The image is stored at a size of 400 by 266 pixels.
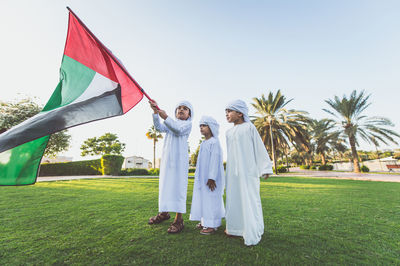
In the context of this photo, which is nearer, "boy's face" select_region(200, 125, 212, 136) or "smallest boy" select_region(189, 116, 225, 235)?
"smallest boy" select_region(189, 116, 225, 235)

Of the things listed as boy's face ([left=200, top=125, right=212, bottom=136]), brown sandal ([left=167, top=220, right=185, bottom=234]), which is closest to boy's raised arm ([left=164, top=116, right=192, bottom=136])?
boy's face ([left=200, top=125, right=212, bottom=136])

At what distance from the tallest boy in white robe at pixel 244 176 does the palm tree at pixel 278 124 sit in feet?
71.5

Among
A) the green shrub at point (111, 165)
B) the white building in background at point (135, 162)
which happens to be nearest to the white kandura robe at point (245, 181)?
the green shrub at point (111, 165)

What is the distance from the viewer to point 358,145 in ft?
72.4

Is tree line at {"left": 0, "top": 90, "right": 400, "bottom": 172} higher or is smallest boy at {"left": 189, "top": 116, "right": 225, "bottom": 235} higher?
tree line at {"left": 0, "top": 90, "right": 400, "bottom": 172}

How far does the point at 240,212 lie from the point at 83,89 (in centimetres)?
269

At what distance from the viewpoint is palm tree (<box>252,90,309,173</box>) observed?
22.6 m

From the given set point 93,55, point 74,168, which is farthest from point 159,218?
point 74,168

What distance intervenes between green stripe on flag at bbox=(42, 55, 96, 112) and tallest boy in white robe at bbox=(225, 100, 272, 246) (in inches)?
83.2

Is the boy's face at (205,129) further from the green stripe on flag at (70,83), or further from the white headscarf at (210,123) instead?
the green stripe on flag at (70,83)

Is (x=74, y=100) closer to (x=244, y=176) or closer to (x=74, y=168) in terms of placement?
(x=244, y=176)

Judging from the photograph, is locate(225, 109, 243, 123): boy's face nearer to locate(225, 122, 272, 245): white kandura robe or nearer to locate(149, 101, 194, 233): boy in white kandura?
locate(225, 122, 272, 245): white kandura robe

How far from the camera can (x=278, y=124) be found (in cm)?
2395

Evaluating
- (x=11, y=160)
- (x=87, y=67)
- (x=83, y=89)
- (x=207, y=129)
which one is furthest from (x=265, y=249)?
(x=87, y=67)
